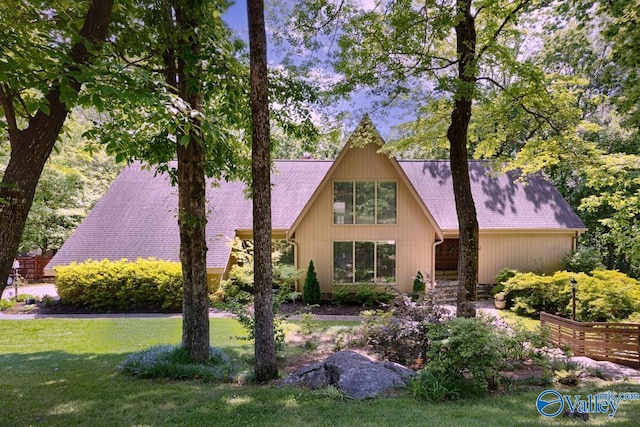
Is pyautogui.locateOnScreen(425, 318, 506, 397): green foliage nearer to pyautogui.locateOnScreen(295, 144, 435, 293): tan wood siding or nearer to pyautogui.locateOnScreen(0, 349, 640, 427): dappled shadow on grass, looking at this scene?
pyautogui.locateOnScreen(0, 349, 640, 427): dappled shadow on grass

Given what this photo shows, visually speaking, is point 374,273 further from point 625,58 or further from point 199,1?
point 199,1

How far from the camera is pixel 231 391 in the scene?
485 cm

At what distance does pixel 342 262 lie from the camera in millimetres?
13539

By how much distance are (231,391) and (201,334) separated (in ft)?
5.16

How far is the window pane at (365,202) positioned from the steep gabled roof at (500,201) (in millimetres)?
3957

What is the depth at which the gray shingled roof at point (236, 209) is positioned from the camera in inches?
548

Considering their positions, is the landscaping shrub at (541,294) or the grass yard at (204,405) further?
the landscaping shrub at (541,294)

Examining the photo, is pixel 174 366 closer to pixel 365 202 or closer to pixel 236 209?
pixel 365 202

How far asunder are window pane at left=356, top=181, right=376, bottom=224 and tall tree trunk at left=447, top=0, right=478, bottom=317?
5468mm

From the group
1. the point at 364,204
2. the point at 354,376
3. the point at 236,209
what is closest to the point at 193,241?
the point at 354,376

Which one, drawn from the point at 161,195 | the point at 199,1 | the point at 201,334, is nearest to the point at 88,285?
the point at 161,195

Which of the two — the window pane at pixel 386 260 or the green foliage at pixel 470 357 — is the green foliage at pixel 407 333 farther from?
the window pane at pixel 386 260

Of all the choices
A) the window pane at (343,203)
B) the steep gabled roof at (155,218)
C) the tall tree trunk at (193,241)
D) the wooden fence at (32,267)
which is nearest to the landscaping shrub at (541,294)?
the window pane at (343,203)

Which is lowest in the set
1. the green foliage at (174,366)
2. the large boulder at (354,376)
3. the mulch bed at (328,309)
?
the mulch bed at (328,309)
